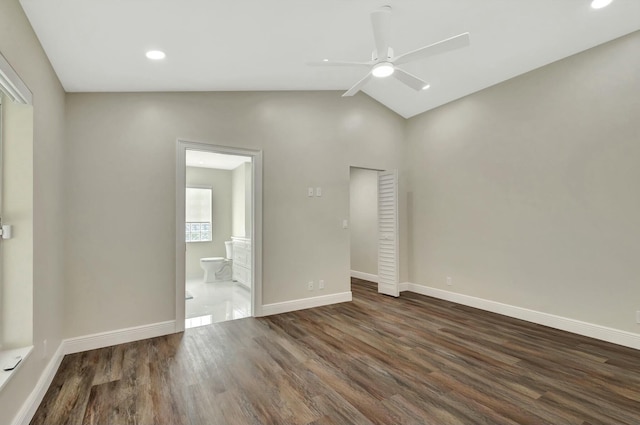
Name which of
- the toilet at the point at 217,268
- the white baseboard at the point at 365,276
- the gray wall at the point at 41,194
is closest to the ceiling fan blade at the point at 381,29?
the gray wall at the point at 41,194

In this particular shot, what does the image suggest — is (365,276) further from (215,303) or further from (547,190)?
(547,190)

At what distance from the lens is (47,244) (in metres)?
2.45

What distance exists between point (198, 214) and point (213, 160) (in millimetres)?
1400

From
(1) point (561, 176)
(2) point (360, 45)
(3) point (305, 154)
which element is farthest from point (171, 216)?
(1) point (561, 176)

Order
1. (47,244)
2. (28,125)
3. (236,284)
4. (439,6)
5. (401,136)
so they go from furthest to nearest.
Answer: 1. (236,284)
2. (401,136)
3. (439,6)
4. (47,244)
5. (28,125)

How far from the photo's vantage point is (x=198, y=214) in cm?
711

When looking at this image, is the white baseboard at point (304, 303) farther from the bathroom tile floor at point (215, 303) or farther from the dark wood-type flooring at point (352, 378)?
the dark wood-type flooring at point (352, 378)

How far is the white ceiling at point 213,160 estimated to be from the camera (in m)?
6.03

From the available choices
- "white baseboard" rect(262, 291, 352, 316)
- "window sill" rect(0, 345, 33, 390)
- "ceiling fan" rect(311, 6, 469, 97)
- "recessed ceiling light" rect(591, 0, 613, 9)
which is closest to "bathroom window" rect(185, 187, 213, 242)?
"white baseboard" rect(262, 291, 352, 316)

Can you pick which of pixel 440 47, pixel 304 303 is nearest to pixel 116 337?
pixel 304 303

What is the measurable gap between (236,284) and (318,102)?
12.4ft

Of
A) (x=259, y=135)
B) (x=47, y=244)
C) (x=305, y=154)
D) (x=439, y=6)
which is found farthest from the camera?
(x=305, y=154)

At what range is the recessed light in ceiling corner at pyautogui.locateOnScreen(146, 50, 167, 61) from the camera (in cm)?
263

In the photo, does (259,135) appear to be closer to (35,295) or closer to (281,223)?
(281,223)
